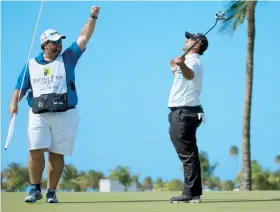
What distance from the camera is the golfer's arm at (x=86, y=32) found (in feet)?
25.9

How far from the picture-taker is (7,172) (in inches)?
3246

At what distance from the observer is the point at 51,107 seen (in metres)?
7.49

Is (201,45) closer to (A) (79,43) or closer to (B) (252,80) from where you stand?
(A) (79,43)

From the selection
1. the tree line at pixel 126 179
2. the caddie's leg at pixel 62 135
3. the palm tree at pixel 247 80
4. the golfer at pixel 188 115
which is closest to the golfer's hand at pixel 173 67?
the golfer at pixel 188 115

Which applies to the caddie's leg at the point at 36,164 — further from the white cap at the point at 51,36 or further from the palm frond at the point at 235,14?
the palm frond at the point at 235,14

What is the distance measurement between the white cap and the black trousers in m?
1.52

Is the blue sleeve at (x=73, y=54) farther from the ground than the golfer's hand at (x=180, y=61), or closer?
farther from the ground

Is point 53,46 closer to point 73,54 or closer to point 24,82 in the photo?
point 73,54

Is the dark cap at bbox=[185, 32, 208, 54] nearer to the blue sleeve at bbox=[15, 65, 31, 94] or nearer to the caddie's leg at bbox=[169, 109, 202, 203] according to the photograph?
the caddie's leg at bbox=[169, 109, 202, 203]

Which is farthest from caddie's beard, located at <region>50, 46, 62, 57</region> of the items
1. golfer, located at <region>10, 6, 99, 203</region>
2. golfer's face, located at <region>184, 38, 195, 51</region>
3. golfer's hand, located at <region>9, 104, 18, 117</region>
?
golfer's face, located at <region>184, 38, 195, 51</region>

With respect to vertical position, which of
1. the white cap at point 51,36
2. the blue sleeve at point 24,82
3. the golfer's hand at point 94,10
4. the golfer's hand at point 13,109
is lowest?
the golfer's hand at point 13,109

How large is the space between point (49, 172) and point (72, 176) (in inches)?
3313

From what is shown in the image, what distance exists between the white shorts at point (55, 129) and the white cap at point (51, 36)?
2.71 ft

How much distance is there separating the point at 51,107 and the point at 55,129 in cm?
28
